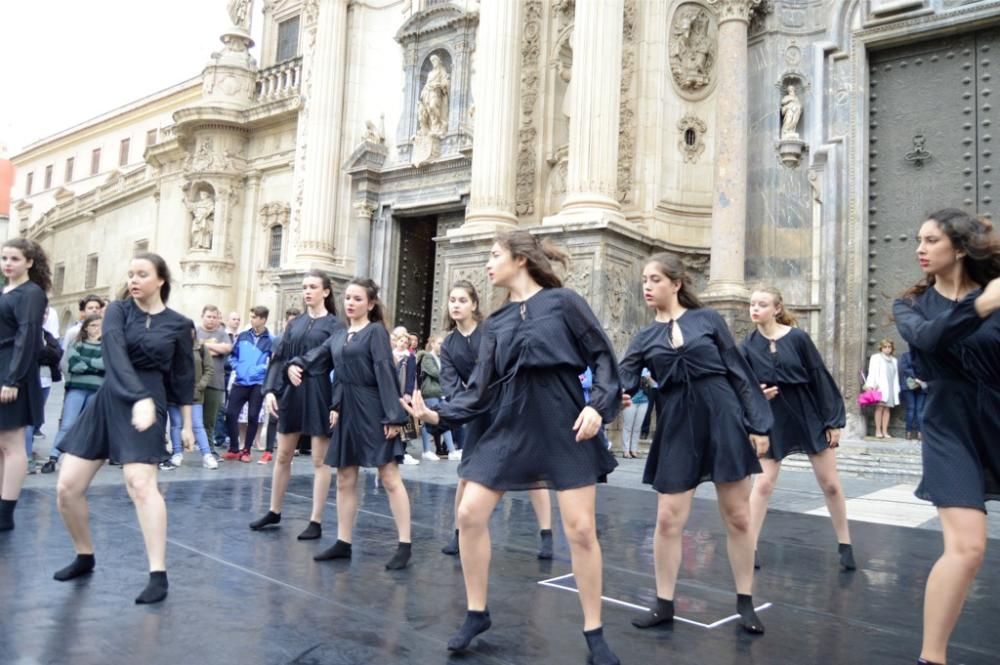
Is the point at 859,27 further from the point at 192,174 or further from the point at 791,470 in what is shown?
the point at 192,174

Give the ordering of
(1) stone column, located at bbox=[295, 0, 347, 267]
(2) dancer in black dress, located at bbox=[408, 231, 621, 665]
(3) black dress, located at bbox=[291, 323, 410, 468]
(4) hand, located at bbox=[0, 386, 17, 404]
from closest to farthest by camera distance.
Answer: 1. (2) dancer in black dress, located at bbox=[408, 231, 621, 665]
2. (3) black dress, located at bbox=[291, 323, 410, 468]
3. (4) hand, located at bbox=[0, 386, 17, 404]
4. (1) stone column, located at bbox=[295, 0, 347, 267]

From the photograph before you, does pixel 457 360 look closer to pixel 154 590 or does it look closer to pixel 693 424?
pixel 693 424

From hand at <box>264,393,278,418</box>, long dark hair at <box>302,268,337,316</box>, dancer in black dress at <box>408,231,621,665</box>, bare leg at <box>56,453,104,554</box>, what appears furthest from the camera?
long dark hair at <box>302,268,337,316</box>

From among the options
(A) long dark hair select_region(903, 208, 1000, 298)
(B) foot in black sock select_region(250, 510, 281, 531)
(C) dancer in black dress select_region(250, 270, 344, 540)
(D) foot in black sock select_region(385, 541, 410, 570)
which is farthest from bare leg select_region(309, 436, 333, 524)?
(A) long dark hair select_region(903, 208, 1000, 298)

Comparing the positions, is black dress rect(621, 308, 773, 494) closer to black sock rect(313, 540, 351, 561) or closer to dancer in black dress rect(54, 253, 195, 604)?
black sock rect(313, 540, 351, 561)

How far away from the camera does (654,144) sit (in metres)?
14.6

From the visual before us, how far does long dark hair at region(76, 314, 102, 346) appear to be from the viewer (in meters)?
9.43

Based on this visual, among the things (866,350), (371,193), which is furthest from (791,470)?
(371,193)

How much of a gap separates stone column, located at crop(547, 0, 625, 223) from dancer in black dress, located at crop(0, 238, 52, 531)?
29.4 feet

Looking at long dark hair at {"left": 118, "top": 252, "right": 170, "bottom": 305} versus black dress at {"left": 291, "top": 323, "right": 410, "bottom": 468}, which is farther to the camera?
black dress at {"left": 291, "top": 323, "right": 410, "bottom": 468}

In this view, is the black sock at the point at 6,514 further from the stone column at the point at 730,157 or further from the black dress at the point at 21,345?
the stone column at the point at 730,157

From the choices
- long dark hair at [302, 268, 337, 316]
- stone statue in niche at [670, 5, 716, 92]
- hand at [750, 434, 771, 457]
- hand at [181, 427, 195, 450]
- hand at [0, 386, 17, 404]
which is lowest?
hand at [181, 427, 195, 450]

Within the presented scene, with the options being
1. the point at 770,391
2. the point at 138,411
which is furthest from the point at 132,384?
the point at 770,391

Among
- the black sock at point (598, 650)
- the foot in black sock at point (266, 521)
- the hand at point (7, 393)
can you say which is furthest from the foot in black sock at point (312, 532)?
the black sock at point (598, 650)
